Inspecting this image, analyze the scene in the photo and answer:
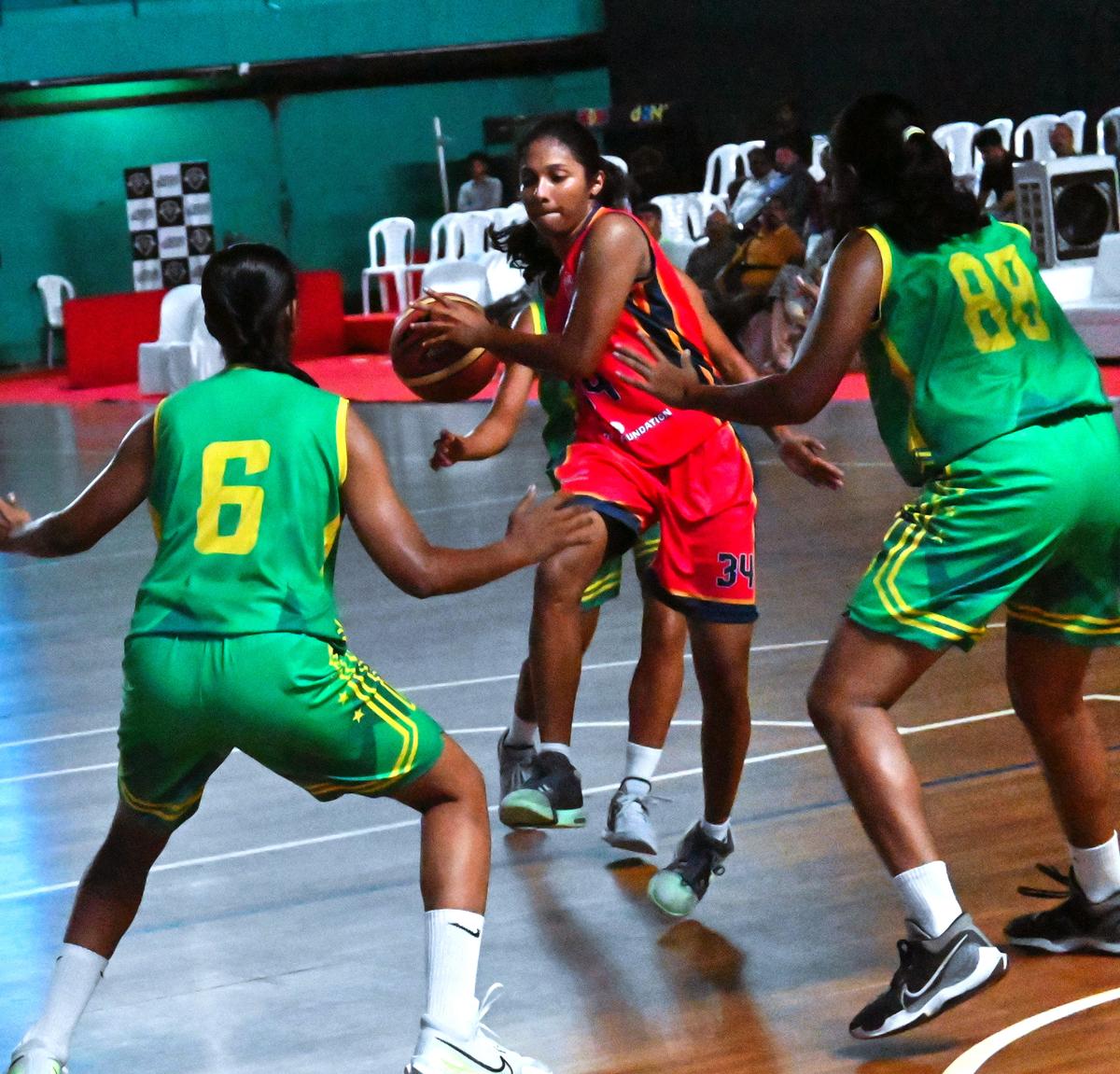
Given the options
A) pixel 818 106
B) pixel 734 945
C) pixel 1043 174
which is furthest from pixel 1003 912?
pixel 818 106

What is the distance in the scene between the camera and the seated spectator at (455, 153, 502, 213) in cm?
2208

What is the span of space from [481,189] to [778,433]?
723 inches

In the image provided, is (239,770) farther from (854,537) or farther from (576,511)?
(854,537)

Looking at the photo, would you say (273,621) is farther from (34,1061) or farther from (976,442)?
(976,442)

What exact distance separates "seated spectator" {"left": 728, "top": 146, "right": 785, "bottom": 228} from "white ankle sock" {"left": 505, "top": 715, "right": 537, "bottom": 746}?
11.6 metres

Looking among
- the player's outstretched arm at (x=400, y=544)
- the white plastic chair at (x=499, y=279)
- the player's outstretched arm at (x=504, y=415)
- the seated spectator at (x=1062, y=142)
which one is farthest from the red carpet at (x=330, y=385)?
the player's outstretched arm at (x=400, y=544)

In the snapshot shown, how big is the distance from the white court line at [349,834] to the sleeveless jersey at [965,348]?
195 cm

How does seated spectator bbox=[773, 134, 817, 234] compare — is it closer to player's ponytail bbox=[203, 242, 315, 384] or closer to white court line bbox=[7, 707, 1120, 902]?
white court line bbox=[7, 707, 1120, 902]

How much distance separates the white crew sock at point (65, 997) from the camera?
319 cm

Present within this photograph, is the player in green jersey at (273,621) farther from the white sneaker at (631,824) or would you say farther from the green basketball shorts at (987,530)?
the white sneaker at (631,824)

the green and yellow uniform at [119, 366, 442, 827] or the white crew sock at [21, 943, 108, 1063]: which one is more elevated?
the green and yellow uniform at [119, 366, 442, 827]

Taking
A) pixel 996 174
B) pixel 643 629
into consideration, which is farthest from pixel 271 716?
pixel 996 174

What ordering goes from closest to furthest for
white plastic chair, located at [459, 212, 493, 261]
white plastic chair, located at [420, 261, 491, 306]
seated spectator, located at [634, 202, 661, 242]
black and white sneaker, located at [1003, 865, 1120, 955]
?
black and white sneaker, located at [1003, 865, 1120, 955] < seated spectator, located at [634, 202, 661, 242] < white plastic chair, located at [420, 261, 491, 306] < white plastic chair, located at [459, 212, 493, 261]

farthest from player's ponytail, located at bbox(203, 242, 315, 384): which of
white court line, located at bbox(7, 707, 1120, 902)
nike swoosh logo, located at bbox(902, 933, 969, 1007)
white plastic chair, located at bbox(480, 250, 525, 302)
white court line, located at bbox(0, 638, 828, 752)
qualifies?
white plastic chair, located at bbox(480, 250, 525, 302)
